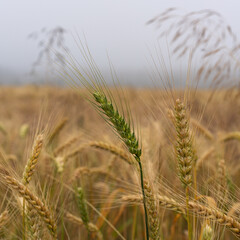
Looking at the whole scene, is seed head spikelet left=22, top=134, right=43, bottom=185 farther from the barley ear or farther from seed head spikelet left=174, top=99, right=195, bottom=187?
seed head spikelet left=174, top=99, right=195, bottom=187

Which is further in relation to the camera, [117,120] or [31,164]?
[31,164]

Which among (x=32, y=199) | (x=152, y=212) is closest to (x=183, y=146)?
(x=152, y=212)

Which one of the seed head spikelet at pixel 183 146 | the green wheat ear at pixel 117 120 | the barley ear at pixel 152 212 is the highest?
the green wheat ear at pixel 117 120

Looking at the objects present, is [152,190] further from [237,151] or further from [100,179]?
[237,151]

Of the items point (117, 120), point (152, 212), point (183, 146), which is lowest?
point (152, 212)

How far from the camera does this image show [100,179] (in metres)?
2.43

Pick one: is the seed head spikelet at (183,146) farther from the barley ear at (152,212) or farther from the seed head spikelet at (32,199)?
the seed head spikelet at (32,199)

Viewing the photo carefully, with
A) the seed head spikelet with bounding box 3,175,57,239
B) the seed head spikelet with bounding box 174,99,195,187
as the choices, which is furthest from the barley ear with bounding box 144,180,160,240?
the seed head spikelet with bounding box 3,175,57,239

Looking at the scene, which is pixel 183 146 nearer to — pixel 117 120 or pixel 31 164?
pixel 117 120

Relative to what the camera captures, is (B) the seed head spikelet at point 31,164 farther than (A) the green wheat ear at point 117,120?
Yes

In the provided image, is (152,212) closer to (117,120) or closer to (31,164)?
(117,120)

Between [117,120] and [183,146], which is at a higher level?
[117,120]

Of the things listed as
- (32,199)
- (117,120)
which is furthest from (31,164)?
(117,120)

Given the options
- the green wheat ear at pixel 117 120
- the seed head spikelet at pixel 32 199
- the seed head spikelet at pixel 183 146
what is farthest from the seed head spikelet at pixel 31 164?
the seed head spikelet at pixel 183 146
